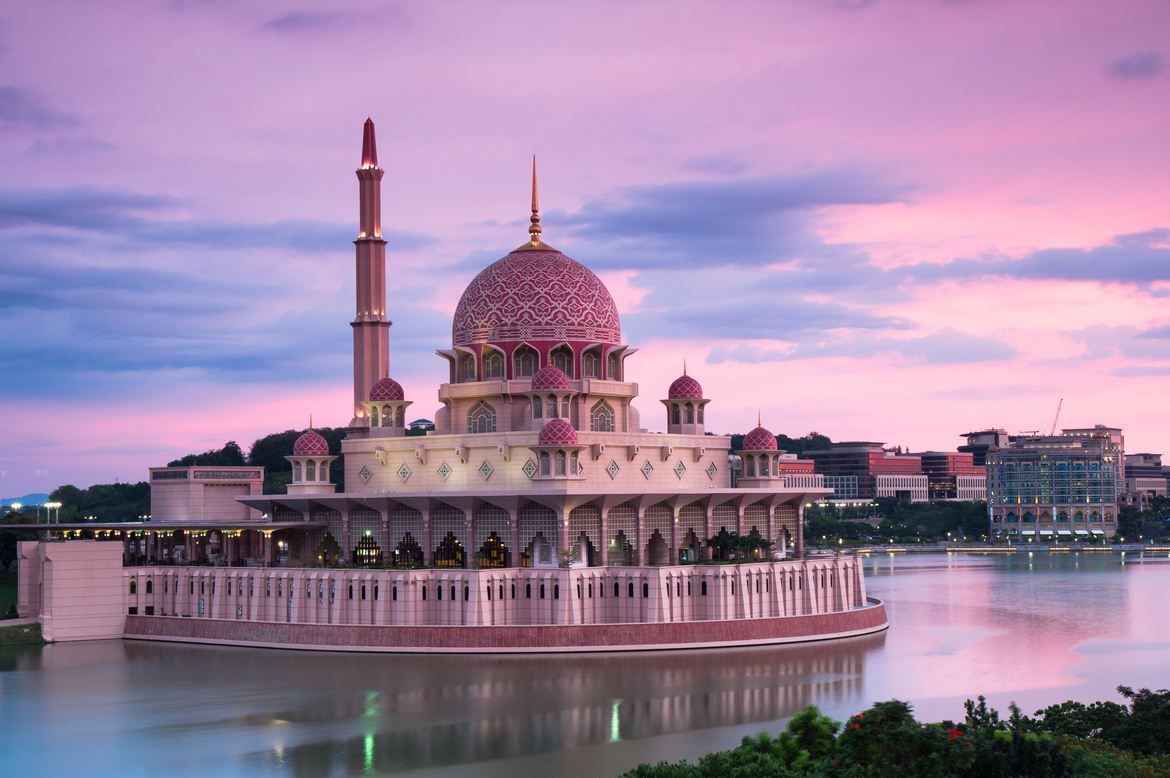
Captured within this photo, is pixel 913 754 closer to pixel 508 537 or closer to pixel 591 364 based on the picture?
pixel 508 537

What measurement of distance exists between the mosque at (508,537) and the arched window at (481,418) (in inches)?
3.5

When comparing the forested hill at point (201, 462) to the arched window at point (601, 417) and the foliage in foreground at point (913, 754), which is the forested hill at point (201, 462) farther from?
the foliage in foreground at point (913, 754)

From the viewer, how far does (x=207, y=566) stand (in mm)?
68250

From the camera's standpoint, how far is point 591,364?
68.9 meters

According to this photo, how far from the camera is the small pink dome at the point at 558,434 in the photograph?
60188mm

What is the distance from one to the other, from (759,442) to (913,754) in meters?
42.7

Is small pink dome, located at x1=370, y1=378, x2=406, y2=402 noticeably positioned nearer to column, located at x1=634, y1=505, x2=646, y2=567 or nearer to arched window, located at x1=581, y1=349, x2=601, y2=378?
arched window, located at x1=581, y1=349, x2=601, y2=378

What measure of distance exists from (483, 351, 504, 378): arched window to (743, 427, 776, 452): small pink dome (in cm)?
1145

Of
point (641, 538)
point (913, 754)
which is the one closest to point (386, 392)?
point (641, 538)

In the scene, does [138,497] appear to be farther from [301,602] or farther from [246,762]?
[246,762]

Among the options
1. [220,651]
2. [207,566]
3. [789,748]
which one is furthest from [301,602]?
[789,748]

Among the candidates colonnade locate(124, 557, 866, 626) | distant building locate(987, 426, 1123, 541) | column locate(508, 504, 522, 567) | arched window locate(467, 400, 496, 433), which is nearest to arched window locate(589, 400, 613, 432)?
arched window locate(467, 400, 496, 433)

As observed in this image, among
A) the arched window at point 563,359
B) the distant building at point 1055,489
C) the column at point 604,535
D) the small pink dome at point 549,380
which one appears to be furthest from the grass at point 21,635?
the distant building at point 1055,489

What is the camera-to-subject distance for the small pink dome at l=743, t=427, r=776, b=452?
68.6 m
